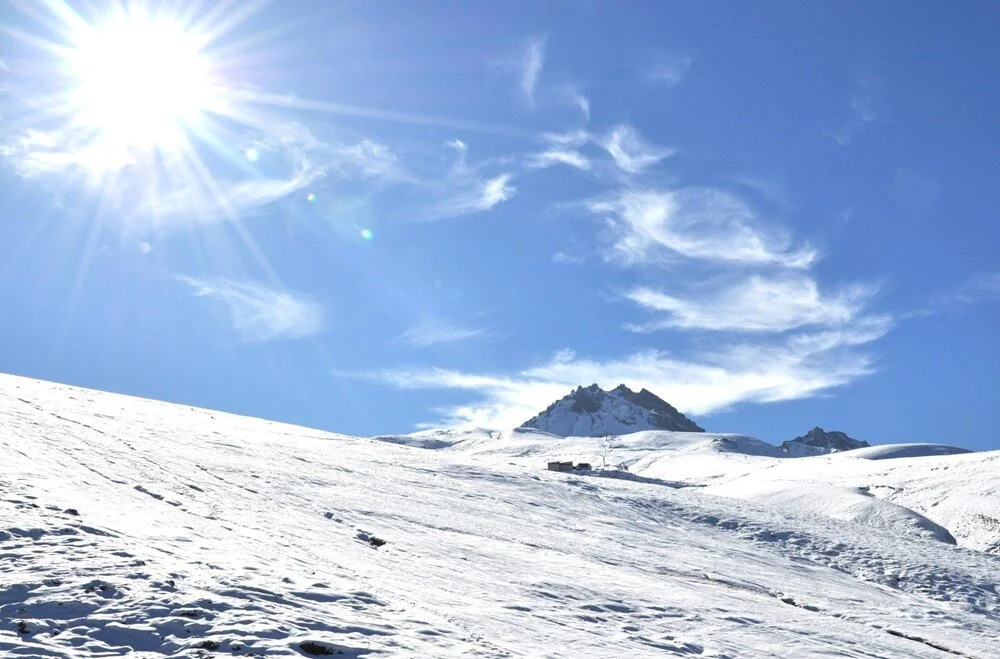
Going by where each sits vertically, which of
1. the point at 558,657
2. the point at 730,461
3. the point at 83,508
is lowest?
the point at 558,657

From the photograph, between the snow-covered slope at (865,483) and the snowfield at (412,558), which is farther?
the snow-covered slope at (865,483)

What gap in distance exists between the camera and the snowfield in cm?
1055

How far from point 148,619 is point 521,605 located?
6.95m

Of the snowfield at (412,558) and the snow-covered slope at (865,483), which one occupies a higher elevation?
the snow-covered slope at (865,483)

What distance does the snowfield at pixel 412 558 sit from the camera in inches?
415

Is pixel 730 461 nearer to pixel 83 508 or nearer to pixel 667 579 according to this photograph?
pixel 667 579

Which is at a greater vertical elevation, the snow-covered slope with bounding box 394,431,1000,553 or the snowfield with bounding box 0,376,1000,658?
the snow-covered slope with bounding box 394,431,1000,553

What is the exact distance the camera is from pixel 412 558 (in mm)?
17188

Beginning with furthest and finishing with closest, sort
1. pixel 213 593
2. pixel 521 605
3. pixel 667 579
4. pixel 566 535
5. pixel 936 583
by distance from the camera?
pixel 936 583, pixel 566 535, pixel 667 579, pixel 521 605, pixel 213 593

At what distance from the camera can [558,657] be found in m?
11.7

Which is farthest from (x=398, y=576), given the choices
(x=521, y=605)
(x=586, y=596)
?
(x=586, y=596)

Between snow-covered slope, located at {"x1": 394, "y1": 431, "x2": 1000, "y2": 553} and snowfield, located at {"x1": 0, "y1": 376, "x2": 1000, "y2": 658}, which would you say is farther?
snow-covered slope, located at {"x1": 394, "y1": 431, "x2": 1000, "y2": 553}

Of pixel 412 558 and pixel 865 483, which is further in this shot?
pixel 865 483

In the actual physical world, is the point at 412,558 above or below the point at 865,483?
below
